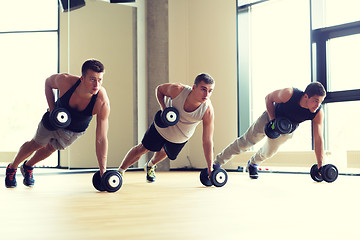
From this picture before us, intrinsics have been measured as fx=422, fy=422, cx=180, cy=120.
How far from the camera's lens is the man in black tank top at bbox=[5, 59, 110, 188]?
2.75 m

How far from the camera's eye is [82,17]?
5.42 metres

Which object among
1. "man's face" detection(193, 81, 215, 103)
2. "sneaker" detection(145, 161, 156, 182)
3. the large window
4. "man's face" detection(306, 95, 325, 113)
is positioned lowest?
"sneaker" detection(145, 161, 156, 182)

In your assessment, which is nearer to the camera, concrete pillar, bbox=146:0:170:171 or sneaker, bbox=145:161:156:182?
sneaker, bbox=145:161:156:182

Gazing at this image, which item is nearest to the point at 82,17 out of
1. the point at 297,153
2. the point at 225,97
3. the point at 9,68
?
the point at 9,68

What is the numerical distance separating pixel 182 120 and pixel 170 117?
8.7 inches

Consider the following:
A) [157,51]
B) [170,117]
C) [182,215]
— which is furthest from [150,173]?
[157,51]

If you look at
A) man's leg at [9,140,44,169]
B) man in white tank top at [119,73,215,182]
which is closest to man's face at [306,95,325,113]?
man in white tank top at [119,73,215,182]

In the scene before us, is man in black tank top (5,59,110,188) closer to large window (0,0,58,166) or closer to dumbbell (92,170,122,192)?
dumbbell (92,170,122,192)

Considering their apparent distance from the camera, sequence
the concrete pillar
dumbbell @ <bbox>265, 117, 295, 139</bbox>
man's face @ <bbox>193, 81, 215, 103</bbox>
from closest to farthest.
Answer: man's face @ <bbox>193, 81, 215, 103</bbox>
dumbbell @ <bbox>265, 117, 295, 139</bbox>
the concrete pillar

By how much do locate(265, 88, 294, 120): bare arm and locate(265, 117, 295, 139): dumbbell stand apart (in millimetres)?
154

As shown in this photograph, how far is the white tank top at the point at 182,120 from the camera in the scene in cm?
312

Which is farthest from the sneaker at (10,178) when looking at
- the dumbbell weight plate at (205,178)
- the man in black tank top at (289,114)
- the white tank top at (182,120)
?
the man in black tank top at (289,114)

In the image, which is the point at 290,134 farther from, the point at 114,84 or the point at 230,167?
the point at 114,84

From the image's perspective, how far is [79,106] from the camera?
2869 millimetres
